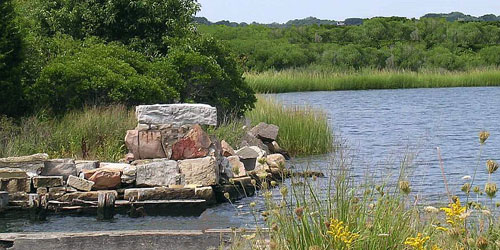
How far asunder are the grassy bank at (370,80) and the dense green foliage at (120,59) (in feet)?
74.4

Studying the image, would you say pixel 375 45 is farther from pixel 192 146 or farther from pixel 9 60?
pixel 192 146

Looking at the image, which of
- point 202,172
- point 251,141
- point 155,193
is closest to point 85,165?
point 155,193

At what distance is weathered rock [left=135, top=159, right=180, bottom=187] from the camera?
13.8 m

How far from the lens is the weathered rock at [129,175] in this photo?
13.8 m

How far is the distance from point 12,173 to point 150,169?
200 centimetres

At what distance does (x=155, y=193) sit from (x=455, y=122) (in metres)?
19.7

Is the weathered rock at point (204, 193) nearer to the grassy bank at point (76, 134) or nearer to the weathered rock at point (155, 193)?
the weathered rock at point (155, 193)

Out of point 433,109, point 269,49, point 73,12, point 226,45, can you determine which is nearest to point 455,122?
point 433,109

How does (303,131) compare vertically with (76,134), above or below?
below

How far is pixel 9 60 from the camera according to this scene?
1694 cm

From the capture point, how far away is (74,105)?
17.5 m

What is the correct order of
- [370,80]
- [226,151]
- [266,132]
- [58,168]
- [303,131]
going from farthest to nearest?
1. [370,80]
2. [303,131]
3. [266,132]
4. [226,151]
5. [58,168]

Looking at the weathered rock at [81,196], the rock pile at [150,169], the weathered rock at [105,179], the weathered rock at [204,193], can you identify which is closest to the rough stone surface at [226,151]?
the rock pile at [150,169]

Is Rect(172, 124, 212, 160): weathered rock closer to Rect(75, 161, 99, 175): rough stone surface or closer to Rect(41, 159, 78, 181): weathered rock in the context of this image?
Rect(75, 161, 99, 175): rough stone surface
